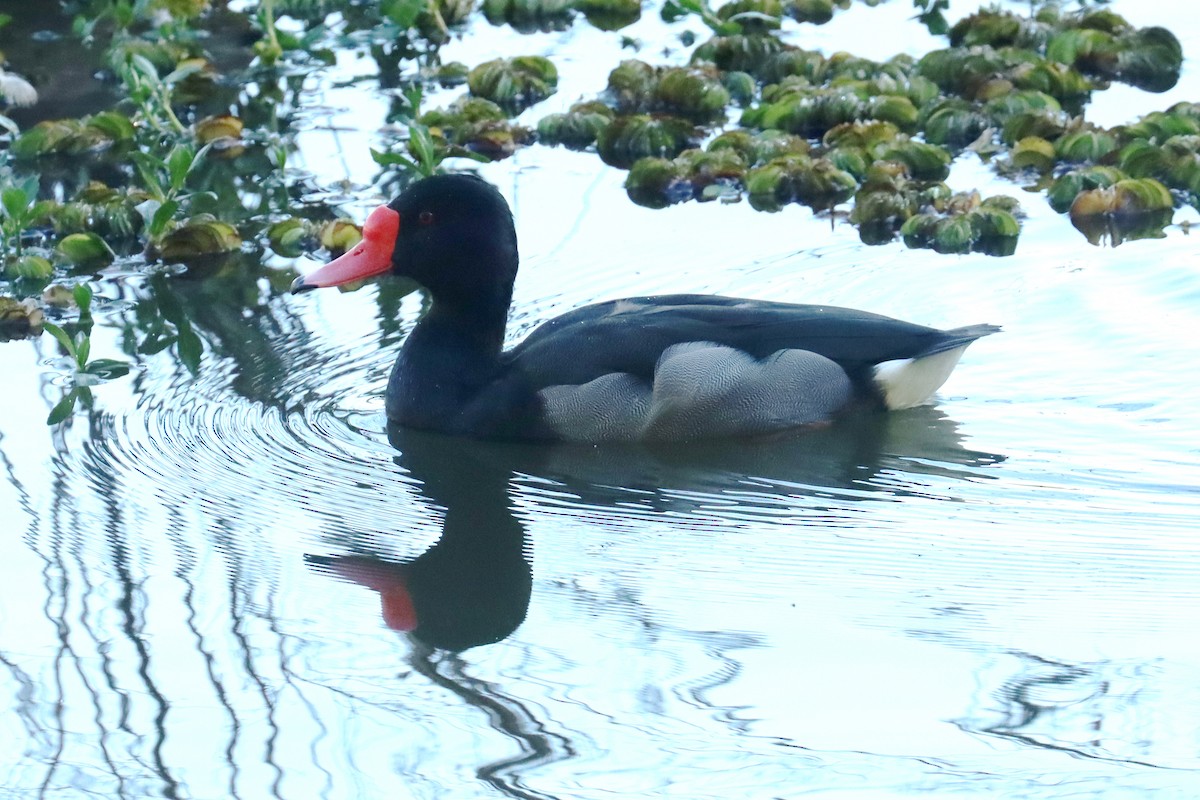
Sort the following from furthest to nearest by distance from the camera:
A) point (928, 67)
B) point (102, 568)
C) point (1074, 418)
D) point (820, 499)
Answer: point (928, 67) < point (1074, 418) < point (820, 499) < point (102, 568)

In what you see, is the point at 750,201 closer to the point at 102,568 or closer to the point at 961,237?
the point at 961,237

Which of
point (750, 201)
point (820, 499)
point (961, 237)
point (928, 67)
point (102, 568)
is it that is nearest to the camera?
point (102, 568)

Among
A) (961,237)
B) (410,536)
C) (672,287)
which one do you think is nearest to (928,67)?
(961,237)

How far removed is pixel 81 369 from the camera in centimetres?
641

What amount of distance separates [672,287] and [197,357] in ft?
6.12

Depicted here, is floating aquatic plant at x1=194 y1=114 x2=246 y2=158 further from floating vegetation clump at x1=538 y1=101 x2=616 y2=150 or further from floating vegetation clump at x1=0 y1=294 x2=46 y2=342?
floating vegetation clump at x1=0 y1=294 x2=46 y2=342

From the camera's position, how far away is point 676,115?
367 inches

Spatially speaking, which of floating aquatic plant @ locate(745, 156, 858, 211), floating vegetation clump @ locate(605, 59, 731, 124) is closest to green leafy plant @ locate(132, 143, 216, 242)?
floating aquatic plant @ locate(745, 156, 858, 211)

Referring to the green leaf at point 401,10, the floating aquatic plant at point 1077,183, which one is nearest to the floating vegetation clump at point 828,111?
the floating aquatic plant at point 1077,183

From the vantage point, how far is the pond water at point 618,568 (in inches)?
157

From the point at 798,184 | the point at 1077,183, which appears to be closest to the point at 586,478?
the point at 798,184

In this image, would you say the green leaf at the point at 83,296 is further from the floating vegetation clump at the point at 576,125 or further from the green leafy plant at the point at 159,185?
the floating vegetation clump at the point at 576,125

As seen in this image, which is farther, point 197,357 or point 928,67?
point 928,67

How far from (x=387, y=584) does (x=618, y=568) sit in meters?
0.64
